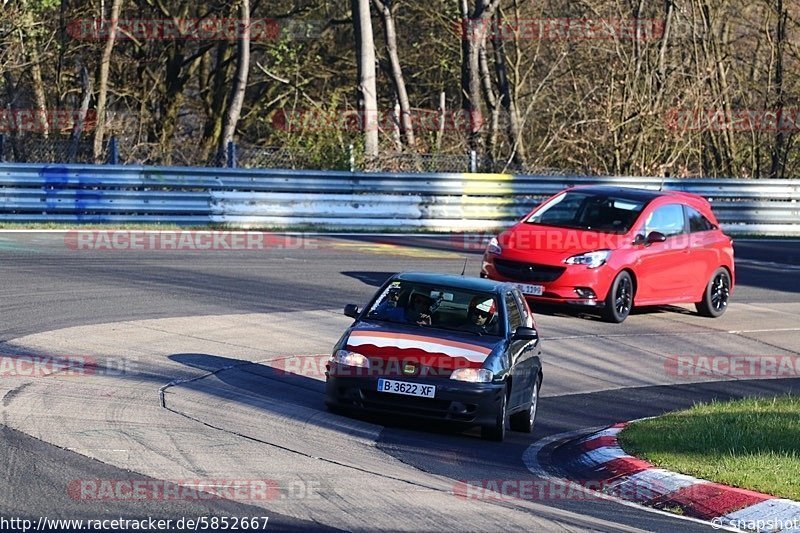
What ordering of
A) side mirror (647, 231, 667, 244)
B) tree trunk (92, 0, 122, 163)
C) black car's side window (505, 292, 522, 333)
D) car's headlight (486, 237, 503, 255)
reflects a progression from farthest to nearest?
tree trunk (92, 0, 122, 163), side mirror (647, 231, 667, 244), car's headlight (486, 237, 503, 255), black car's side window (505, 292, 522, 333)

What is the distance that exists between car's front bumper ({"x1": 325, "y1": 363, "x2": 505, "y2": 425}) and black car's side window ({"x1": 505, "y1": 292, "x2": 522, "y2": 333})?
105 centimetres

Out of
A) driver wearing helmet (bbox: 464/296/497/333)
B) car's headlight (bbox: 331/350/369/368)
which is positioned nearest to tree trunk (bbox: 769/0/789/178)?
driver wearing helmet (bbox: 464/296/497/333)

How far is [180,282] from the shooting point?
57.2ft

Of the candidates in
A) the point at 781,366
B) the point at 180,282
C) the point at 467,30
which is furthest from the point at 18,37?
the point at 781,366

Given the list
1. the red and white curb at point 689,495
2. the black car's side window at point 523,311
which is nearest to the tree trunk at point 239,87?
the black car's side window at point 523,311

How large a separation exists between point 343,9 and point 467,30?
652 cm

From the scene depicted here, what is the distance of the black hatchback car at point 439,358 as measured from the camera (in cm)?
1027

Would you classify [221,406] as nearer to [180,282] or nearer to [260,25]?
[180,282]

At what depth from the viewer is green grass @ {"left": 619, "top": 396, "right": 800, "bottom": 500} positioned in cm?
889

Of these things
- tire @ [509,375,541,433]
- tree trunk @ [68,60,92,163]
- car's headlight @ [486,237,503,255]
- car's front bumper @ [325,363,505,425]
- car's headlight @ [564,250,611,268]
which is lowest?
tire @ [509,375,541,433]

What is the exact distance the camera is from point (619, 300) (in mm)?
16875

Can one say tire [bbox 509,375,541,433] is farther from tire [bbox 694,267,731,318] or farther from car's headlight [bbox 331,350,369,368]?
tire [bbox 694,267,731,318]

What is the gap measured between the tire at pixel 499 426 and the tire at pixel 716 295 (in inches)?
329

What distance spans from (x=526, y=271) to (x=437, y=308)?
211 inches
